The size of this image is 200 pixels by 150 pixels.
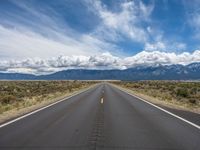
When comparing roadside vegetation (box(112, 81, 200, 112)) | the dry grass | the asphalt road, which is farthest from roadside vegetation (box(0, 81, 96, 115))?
roadside vegetation (box(112, 81, 200, 112))

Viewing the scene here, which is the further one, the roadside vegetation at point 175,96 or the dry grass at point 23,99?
the roadside vegetation at point 175,96

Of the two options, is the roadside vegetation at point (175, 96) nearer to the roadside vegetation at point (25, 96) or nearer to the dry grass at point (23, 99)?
the dry grass at point (23, 99)

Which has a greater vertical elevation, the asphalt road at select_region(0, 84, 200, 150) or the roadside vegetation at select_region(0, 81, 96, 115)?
the roadside vegetation at select_region(0, 81, 96, 115)

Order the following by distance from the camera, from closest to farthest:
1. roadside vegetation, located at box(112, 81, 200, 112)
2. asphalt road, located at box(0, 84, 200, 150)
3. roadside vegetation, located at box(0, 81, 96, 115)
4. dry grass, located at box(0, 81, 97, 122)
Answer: asphalt road, located at box(0, 84, 200, 150) < dry grass, located at box(0, 81, 97, 122) < roadside vegetation, located at box(0, 81, 96, 115) < roadside vegetation, located at box(112, 81, 200, 112)

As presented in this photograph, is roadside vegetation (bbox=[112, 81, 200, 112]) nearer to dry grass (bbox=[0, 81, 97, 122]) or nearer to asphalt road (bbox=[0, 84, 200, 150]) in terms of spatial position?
asphalt road (bbox=[0, 84, 200, 150])

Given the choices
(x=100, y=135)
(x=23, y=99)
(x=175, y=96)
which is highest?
(x=175, y=96)

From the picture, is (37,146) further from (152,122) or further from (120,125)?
(152,122)

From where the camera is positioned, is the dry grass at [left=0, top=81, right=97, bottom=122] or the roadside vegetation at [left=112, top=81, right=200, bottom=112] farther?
the roadside vegetation at [left=112, top=81, right=200, bottom=112]

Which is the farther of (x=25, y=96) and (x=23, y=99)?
(x=25, y=96)

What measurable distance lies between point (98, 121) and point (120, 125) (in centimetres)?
131

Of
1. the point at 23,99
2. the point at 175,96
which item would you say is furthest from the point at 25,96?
the point at 175,96

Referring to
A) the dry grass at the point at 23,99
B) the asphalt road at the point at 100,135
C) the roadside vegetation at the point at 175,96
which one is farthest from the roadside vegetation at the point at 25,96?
the roadside vegetation at the point at 175,96

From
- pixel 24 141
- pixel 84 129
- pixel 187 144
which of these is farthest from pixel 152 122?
pixel 24 141

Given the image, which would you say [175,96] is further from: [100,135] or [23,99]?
[100,135]
